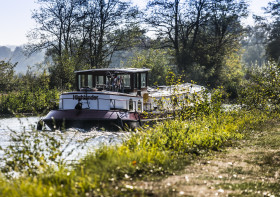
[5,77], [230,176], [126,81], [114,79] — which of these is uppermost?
[5,77]

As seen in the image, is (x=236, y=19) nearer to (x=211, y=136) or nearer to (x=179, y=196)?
(x=211, y=136)

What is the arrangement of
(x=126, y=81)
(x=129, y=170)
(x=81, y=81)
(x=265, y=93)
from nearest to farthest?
(x=129, y=170), (x=265, y=93), (x=126, y=81), (x=81, y=81)

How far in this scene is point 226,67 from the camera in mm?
44906

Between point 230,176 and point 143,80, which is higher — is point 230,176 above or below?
below

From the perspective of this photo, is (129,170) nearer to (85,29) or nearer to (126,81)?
(126,81)

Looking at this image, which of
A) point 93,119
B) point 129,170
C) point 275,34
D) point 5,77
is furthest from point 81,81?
point 275,34

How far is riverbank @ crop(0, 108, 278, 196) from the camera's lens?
541 cm

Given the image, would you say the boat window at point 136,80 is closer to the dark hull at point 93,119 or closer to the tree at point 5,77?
the dark hull at point 93,119

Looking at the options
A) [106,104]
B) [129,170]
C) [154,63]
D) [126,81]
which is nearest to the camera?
[129,170]

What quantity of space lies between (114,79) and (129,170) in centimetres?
1391

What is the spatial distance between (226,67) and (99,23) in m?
17.0

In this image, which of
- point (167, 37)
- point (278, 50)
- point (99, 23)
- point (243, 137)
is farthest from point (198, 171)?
point (278, 50)

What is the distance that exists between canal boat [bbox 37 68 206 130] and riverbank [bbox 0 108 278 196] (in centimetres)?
635

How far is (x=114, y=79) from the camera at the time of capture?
66.6 ft
